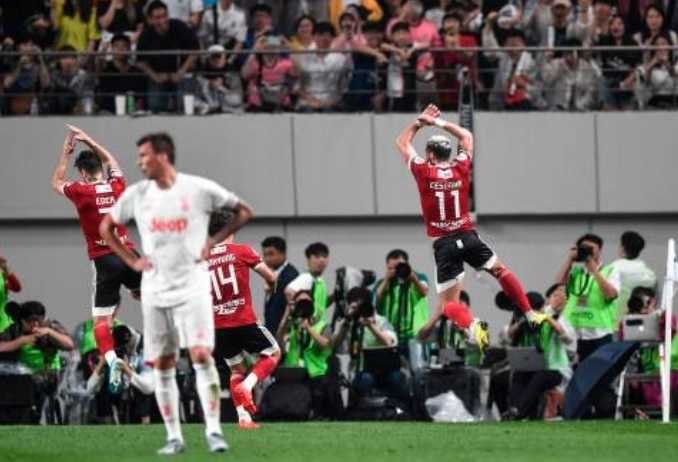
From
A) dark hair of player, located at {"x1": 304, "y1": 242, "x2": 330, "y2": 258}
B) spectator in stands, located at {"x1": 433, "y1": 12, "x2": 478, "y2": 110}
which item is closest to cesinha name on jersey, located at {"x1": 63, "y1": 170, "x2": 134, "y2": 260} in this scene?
dark hair of player, located at {"x1": 304, "y1": 242, "x2": 330, "y2": 258}

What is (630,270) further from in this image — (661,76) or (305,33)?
(305,33)

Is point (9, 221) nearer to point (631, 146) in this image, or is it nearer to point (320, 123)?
point (320, 123)

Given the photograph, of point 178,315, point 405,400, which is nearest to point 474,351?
point 405,400

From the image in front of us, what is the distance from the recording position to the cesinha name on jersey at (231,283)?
786 inches

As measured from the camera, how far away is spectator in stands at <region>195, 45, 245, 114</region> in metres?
27.2

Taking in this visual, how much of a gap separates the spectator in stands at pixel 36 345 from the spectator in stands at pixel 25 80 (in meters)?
3.81

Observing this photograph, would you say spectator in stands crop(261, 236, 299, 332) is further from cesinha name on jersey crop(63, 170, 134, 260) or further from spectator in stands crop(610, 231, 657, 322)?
cesinha name on jersey crop(63, 170, 134, 260)

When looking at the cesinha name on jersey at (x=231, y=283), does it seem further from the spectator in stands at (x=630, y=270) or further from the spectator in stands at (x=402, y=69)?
the spectator in stands at (x=402, y=69)

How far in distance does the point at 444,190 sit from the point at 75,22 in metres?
9.03

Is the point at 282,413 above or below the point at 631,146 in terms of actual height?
below

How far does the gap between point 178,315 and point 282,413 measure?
7915mm

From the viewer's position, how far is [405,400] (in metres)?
24.2

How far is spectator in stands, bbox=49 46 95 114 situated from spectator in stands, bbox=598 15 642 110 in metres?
6.50

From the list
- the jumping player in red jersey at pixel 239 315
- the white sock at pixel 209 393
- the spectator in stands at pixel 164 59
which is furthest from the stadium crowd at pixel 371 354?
the white sock at pixel 209 393
